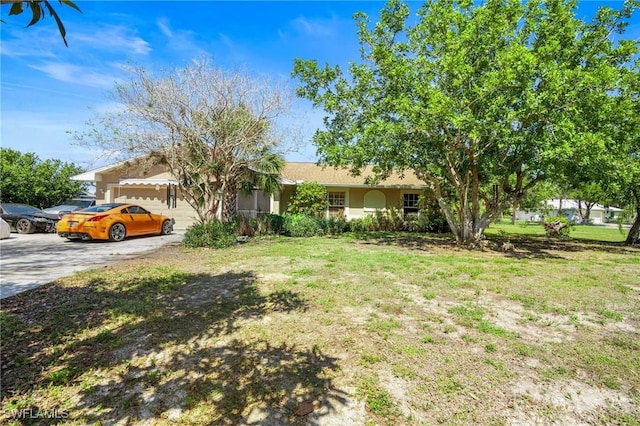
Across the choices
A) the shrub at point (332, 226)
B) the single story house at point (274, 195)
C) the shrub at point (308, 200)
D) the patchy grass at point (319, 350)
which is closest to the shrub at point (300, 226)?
the shrub at point (332, 226)

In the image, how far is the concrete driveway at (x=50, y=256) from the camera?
668 cm

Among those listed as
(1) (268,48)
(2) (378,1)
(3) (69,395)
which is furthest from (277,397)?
(2) (378,1)

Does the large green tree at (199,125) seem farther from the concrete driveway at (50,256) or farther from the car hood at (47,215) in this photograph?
the car hood at (47,215)

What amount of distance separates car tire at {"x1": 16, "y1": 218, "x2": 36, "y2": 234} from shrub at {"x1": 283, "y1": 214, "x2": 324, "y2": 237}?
35.6ft

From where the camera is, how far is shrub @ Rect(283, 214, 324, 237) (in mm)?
15375

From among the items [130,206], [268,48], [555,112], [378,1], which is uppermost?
[378,1]

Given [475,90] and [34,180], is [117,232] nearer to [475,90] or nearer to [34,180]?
[475,90]

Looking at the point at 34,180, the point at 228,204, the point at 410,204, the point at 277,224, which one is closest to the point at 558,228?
the point at 410,204

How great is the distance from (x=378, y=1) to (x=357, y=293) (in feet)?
34.5

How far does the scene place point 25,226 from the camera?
14.8 meters

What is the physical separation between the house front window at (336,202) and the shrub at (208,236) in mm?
9888

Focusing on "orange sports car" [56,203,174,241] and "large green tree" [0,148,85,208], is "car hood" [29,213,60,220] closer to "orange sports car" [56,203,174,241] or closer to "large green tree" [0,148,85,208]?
"orange sports car" [56,203,174,241]

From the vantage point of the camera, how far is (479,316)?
4.93 metres

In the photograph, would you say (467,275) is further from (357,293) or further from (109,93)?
(109,93)
